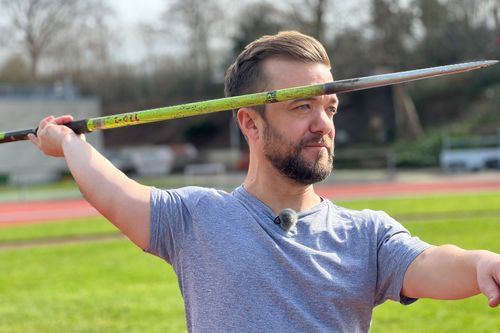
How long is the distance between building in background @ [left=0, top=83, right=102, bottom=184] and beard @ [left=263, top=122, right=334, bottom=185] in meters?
37.0

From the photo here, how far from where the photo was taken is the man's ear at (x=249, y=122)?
2.55m

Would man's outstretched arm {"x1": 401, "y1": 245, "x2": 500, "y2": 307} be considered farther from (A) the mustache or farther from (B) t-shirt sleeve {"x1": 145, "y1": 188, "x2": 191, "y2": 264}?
(B) t-shirt sleeve {"x1": 145, "y1": 188, "x2": 191, "y2": 264}

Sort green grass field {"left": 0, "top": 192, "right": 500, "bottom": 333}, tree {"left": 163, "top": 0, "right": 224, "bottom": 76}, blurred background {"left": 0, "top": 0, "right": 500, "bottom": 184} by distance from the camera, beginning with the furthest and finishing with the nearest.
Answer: tree {"left": 163, "top": 0, "right": 224, "bottom": 76}
blurred background {"left": 0, "top": 0, "right": 500, "bottom": 184}
green grass field {"left": 0, "top": 192, "right": 500, "bottom": 333}

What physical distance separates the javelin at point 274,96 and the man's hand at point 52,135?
0.04 meters

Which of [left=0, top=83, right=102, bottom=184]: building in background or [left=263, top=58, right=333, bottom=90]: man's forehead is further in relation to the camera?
[left=0, top=83, right=102, bottom=184]: building in background

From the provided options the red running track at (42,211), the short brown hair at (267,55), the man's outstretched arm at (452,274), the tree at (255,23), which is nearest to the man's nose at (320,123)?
the short brown hair at (267,55)

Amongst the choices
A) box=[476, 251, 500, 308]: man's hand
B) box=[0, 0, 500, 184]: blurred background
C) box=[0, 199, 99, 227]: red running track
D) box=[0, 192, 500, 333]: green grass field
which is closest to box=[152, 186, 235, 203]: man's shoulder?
box=[476, 251, 500, 308]: man's hand

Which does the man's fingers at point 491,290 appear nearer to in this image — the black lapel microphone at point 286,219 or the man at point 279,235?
the man at point 279,235

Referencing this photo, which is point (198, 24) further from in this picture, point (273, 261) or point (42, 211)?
point (273, 261)

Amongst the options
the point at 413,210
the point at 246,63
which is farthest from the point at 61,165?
the point at 246,63

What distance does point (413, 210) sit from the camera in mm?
17797

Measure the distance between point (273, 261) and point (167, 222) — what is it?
357mm

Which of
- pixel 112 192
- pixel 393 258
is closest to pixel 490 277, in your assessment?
pixel 393 258

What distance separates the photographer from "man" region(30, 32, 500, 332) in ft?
7.55
